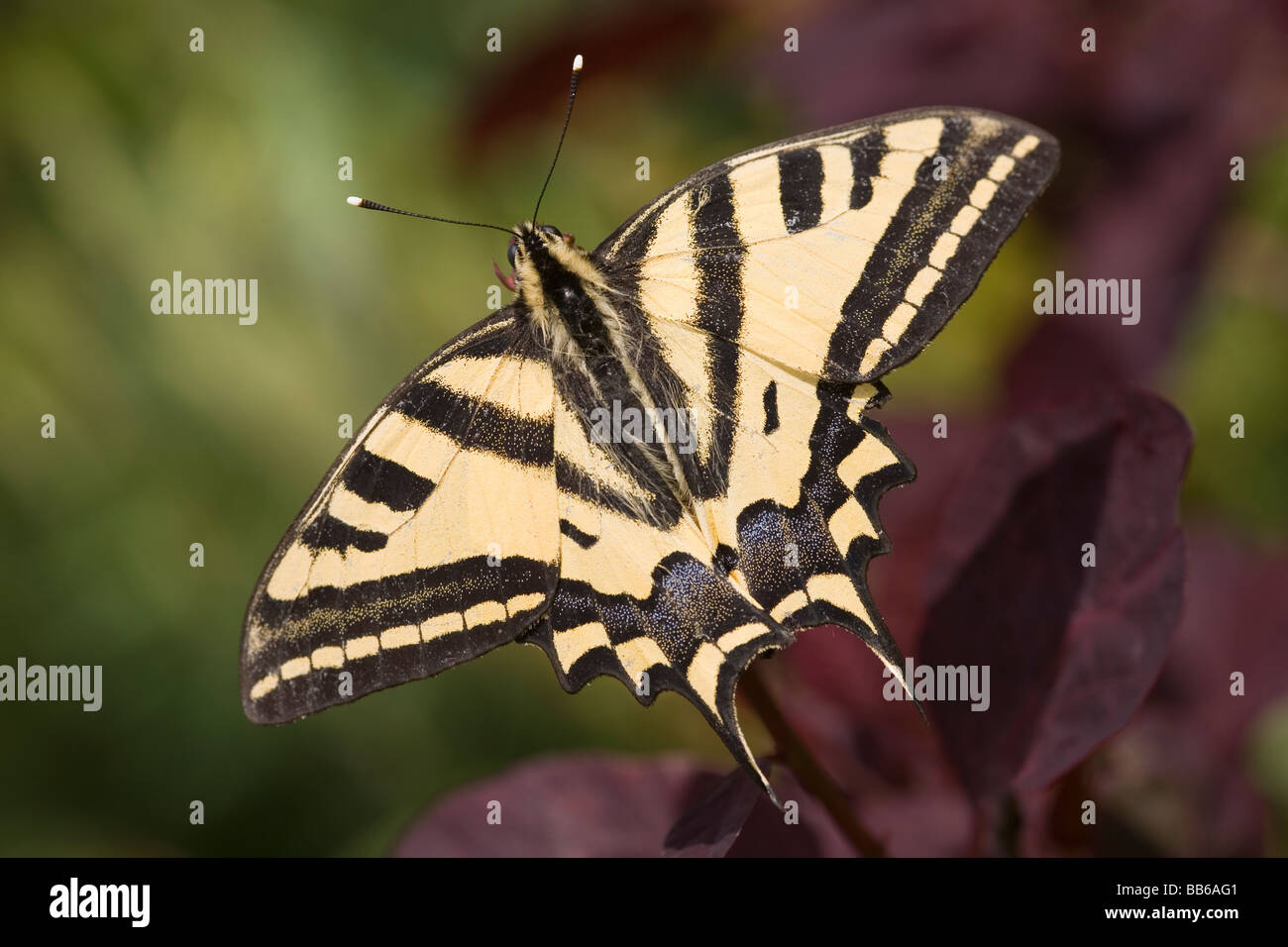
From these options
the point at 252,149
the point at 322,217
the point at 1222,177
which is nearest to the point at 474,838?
the point at 1222,177

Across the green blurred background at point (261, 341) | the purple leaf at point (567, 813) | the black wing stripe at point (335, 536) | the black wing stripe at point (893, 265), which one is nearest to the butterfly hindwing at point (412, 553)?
the black wing stripe at point (335, 536)

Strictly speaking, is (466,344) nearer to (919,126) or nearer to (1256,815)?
(919,126)

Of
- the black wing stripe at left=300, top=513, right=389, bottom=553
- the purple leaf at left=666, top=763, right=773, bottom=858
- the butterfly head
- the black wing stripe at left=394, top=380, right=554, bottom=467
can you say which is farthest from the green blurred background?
the purple leaf at left=666, top=763, right=773, bottom=858

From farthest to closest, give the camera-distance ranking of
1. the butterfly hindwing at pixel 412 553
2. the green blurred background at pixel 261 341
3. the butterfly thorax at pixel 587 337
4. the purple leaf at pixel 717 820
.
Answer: the green blurred background at pixel 261 341 → the butterfly thorax at pixel 587 337 → the butterfly hindwing at pixel 412 553 → the purple leaf at pixel 717 820

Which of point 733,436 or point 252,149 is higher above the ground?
point 252,149

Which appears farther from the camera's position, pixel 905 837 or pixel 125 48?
pixel 125 48

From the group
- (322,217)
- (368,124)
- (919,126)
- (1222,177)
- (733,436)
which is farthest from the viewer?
(368,124)

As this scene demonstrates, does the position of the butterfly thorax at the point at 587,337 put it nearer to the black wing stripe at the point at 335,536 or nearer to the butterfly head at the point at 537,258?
the butterfly head at the point at 537,258
